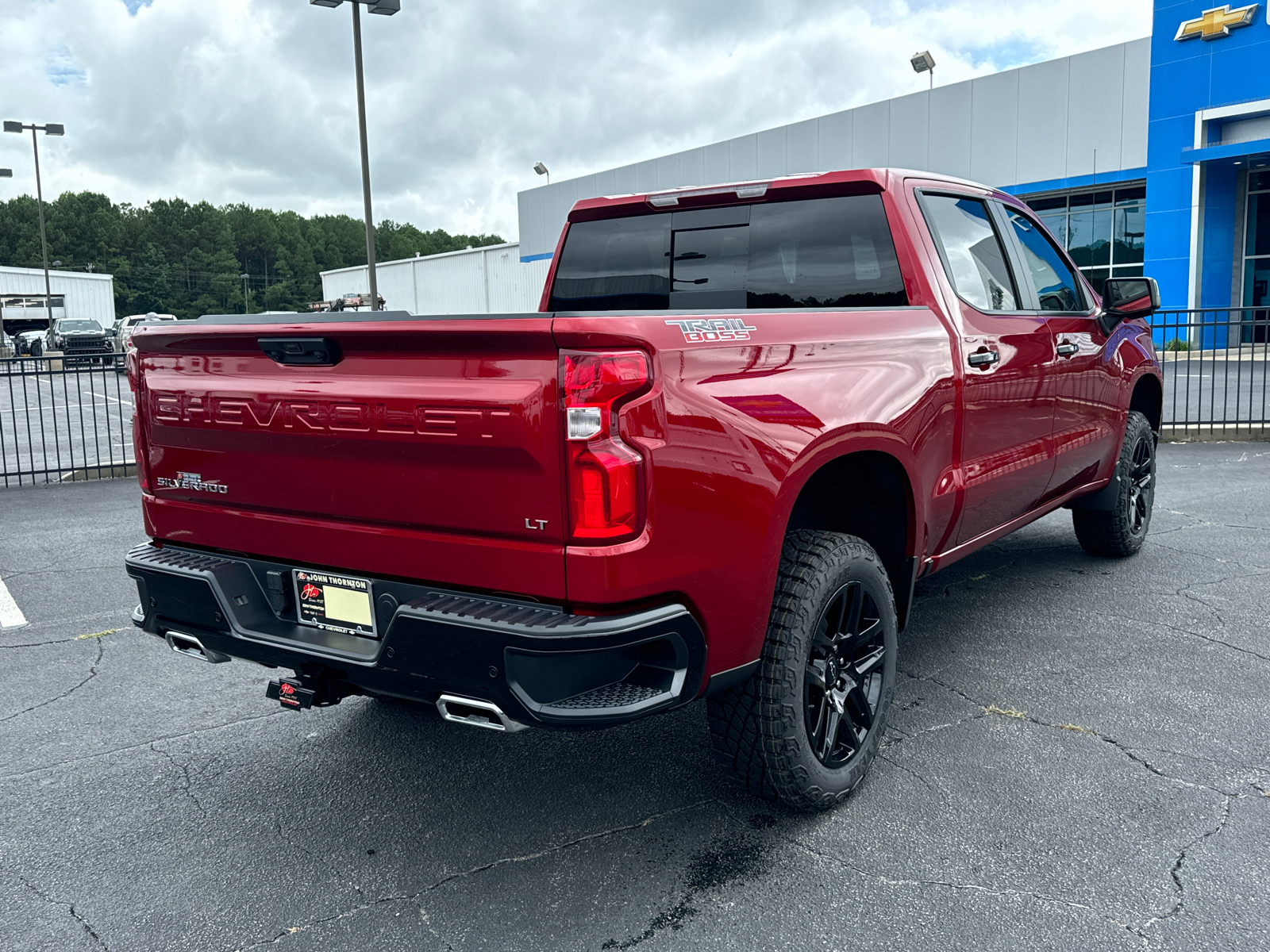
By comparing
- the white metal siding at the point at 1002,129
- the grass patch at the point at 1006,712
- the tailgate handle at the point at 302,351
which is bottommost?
the grass patch at the point at 1006,712

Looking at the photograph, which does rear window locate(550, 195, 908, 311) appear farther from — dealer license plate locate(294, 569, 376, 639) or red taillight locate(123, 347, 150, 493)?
dealer license plate locate(294, 569, 376, 639)

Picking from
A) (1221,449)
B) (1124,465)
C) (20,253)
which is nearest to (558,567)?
(1124,465)

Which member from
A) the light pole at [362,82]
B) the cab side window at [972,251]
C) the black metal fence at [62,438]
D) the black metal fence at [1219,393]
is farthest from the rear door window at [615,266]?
the light pole at [362,82]

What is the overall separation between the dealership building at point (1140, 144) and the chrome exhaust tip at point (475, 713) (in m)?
24.7

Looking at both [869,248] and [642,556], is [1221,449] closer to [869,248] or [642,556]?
[869,248]

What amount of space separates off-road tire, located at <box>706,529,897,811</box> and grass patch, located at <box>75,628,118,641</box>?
3561mm

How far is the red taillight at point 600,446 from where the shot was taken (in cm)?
231

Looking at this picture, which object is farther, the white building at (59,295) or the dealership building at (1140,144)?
the white building at (59,295)

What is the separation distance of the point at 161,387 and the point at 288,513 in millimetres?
635

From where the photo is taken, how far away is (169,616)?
3.10 metres

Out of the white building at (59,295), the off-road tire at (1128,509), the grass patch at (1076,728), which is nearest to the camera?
the grass patch at (1076,728)

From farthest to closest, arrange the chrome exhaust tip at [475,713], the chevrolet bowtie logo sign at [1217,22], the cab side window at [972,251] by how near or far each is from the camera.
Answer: the chevrolet bowtie logo sign at [1217,22], the cab side window at [972,251], the chrome exhaust tip at [475,713]

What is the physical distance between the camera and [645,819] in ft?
10.2

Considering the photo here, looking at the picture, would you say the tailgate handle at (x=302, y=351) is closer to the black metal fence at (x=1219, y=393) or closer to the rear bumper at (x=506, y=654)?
the rear bumper at (x=506, y=654)
